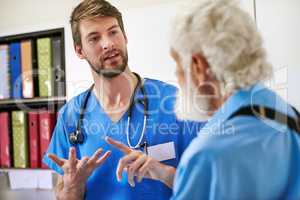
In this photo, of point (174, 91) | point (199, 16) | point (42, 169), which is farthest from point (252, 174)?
point (42, 169)

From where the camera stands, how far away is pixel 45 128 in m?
1.66

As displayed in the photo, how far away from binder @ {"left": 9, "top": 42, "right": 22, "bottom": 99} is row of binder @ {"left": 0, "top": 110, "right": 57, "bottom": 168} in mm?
117

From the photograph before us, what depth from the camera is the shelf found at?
164 centimetres

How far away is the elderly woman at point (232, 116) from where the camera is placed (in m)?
0.74

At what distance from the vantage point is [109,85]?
1379 mm

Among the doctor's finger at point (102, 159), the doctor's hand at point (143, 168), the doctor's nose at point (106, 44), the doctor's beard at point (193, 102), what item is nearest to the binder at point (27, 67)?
the doctor's nose at point (106, 44)

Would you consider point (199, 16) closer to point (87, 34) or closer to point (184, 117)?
point (184, 117)

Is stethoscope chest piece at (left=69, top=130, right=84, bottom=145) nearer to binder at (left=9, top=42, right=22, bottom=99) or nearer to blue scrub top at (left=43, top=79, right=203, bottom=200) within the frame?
blue scrub top at (left=43, top=79, right=203, bottom=200)

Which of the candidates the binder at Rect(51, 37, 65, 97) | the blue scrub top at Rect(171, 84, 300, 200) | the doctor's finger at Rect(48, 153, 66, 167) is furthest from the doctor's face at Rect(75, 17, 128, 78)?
the blue scrub top at Rect(171, 84, 300, 200)

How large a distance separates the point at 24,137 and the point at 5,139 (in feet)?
0.40

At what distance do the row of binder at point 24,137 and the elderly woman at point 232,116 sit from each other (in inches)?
39.7

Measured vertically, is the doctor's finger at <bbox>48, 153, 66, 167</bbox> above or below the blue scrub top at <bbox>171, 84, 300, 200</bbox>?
below

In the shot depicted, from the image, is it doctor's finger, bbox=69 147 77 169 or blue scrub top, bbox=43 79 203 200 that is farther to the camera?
blue scrub top, bbox=43 79 203 200

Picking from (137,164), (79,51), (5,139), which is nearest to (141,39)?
(79,51)
